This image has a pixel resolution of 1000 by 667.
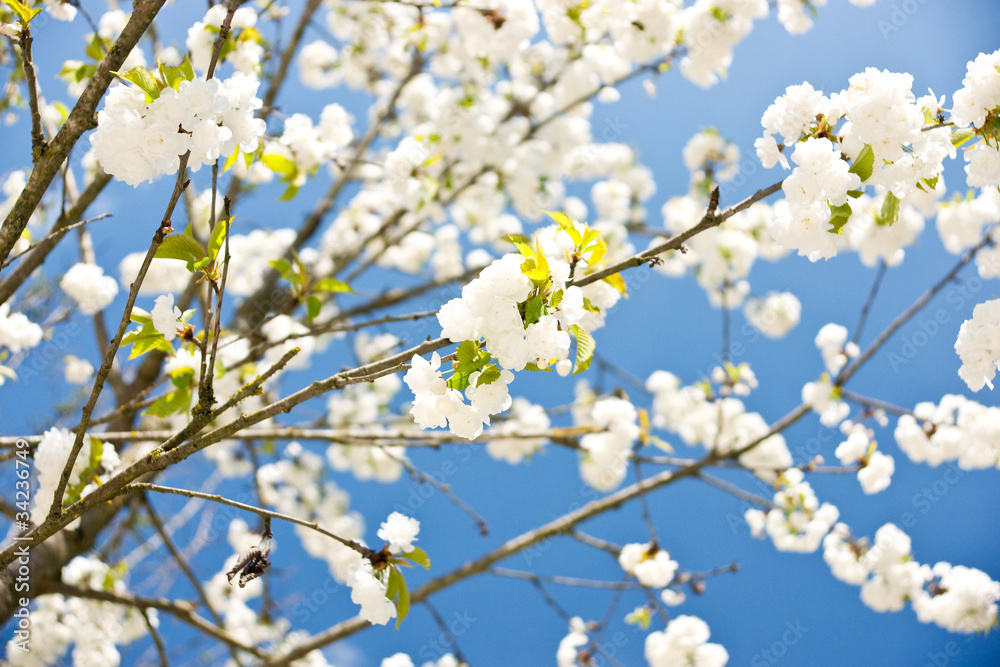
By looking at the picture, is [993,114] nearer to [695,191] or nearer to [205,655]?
[695,191]

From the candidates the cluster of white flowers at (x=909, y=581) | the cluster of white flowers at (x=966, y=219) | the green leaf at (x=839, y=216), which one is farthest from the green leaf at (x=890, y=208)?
the cluster of white flowers at (x=909, y=581)

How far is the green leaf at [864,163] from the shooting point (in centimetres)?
111

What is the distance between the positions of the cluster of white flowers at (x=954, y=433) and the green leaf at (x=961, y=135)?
79.8 inches

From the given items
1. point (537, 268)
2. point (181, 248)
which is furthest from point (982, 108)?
point (181, 248)

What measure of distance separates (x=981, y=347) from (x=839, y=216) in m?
0.46

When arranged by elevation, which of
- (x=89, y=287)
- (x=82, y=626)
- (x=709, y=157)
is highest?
(x=709, y=157)

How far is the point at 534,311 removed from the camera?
967 mm

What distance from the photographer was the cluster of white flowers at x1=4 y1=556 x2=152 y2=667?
10.2 ft

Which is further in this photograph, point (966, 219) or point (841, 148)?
point (966, 219)

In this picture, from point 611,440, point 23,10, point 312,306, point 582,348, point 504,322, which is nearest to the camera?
point 504,322

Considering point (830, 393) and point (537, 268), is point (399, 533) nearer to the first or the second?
point (537, 268)

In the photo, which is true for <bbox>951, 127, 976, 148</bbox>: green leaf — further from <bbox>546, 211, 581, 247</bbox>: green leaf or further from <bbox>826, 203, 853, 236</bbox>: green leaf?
<bbox>546, 211, 581, 247</bbox>: green leaf

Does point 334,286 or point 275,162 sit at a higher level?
point 275,162

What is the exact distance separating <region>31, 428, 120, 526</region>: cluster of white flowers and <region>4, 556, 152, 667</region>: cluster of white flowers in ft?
4.69
